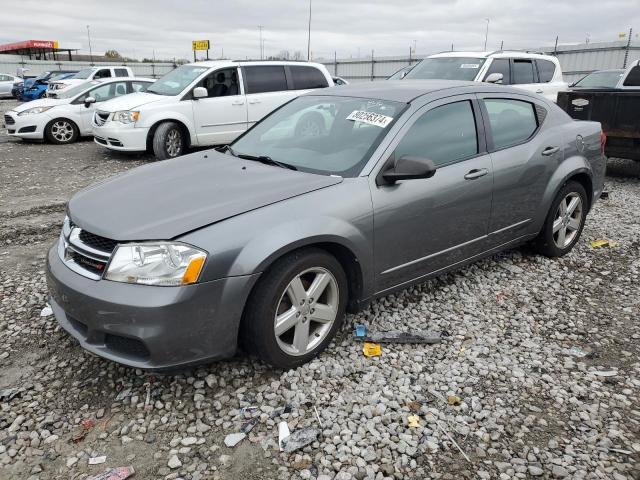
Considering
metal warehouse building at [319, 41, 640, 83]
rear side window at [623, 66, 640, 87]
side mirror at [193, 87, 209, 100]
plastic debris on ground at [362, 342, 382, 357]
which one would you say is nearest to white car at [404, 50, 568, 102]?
rear side window at [623, 66, 640, 87]

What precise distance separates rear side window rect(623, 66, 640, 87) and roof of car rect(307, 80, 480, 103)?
7805mm

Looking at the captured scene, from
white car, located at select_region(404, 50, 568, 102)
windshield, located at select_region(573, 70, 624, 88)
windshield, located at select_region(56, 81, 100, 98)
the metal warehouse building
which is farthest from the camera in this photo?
the metal warehouse building

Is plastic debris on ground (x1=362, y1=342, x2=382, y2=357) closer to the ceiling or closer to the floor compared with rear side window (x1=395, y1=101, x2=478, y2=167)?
closer to the floor

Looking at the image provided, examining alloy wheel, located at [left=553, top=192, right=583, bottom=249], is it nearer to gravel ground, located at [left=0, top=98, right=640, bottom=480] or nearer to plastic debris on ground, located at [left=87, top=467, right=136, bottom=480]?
gravel ground, located at [left=0, top=98, right=640, bottom=480]

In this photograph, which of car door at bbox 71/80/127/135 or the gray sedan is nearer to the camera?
the gray sedan

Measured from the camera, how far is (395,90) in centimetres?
395

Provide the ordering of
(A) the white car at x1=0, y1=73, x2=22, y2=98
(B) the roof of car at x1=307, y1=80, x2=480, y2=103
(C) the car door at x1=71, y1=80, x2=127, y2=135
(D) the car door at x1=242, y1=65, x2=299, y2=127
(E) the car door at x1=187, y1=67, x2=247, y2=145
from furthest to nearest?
(A) the white car at x1=0, y1=73, x2=22, y2=98 → (C) the car door at x1=71, y1=80, x2=127, y2=135 → (D) the car door at x1=242, y1=65, x2=299, y2=127 → (E) the car door at x1=187, y1=67, x2=247, y2=145 → (B) the roof of car at x1=307, y1=80, x2=480, y2=103

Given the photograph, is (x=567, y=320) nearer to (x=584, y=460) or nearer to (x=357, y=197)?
(x=584, y=460)

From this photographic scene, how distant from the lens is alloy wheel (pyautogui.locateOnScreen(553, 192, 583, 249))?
16.1ft

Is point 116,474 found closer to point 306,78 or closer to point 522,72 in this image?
point 306,78

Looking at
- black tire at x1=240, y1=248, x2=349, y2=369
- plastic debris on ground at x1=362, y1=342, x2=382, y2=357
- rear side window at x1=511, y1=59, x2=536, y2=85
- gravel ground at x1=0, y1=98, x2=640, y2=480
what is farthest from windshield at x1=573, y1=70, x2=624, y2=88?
black tire at x1=240, y1=248, x2=349, y2=369

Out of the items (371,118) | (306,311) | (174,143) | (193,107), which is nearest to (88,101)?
(174,143)

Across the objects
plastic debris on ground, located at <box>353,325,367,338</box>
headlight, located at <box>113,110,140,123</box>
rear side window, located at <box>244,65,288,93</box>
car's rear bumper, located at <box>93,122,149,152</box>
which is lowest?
plastic debris on ground, located at <box>353,325,367,338</box>

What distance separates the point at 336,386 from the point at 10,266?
338cm
